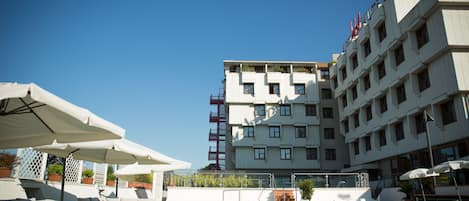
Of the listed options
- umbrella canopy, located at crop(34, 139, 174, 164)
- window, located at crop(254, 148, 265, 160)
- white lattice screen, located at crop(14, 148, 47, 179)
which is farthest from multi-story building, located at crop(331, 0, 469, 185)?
white lattice screen, located at crop(14, 148, 47, 179)

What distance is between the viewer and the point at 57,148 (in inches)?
411

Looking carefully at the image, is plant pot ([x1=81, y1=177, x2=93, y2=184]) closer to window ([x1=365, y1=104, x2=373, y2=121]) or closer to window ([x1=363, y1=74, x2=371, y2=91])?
window ([x1=365, y1=104, x2=373, y2=121])

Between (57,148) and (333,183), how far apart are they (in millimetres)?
17540

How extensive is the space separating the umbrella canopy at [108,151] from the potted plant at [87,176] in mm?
6228

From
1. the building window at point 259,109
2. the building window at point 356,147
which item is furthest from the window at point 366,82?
the building window at point 259,109

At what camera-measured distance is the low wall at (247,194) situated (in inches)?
890

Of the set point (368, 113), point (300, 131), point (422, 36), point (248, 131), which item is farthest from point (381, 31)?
point (248, 131)

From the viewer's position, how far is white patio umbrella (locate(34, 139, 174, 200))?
1032 cm

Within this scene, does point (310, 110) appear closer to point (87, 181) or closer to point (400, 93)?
point (400, 93)

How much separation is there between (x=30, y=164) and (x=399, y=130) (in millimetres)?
24269

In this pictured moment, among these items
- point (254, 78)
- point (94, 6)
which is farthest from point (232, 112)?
point (94, 6)

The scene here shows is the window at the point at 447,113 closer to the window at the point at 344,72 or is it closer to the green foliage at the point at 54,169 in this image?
the window at the point at 344,72

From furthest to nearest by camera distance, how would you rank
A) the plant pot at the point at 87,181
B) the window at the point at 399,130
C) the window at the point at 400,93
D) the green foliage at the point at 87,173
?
the window at the point at 399,130 < the window at the point at 400,93 < the green foliage at the point at 87,173 < the plant pot at the point at 87,181

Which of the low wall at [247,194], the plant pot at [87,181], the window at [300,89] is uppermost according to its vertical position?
the window at [300,89]
